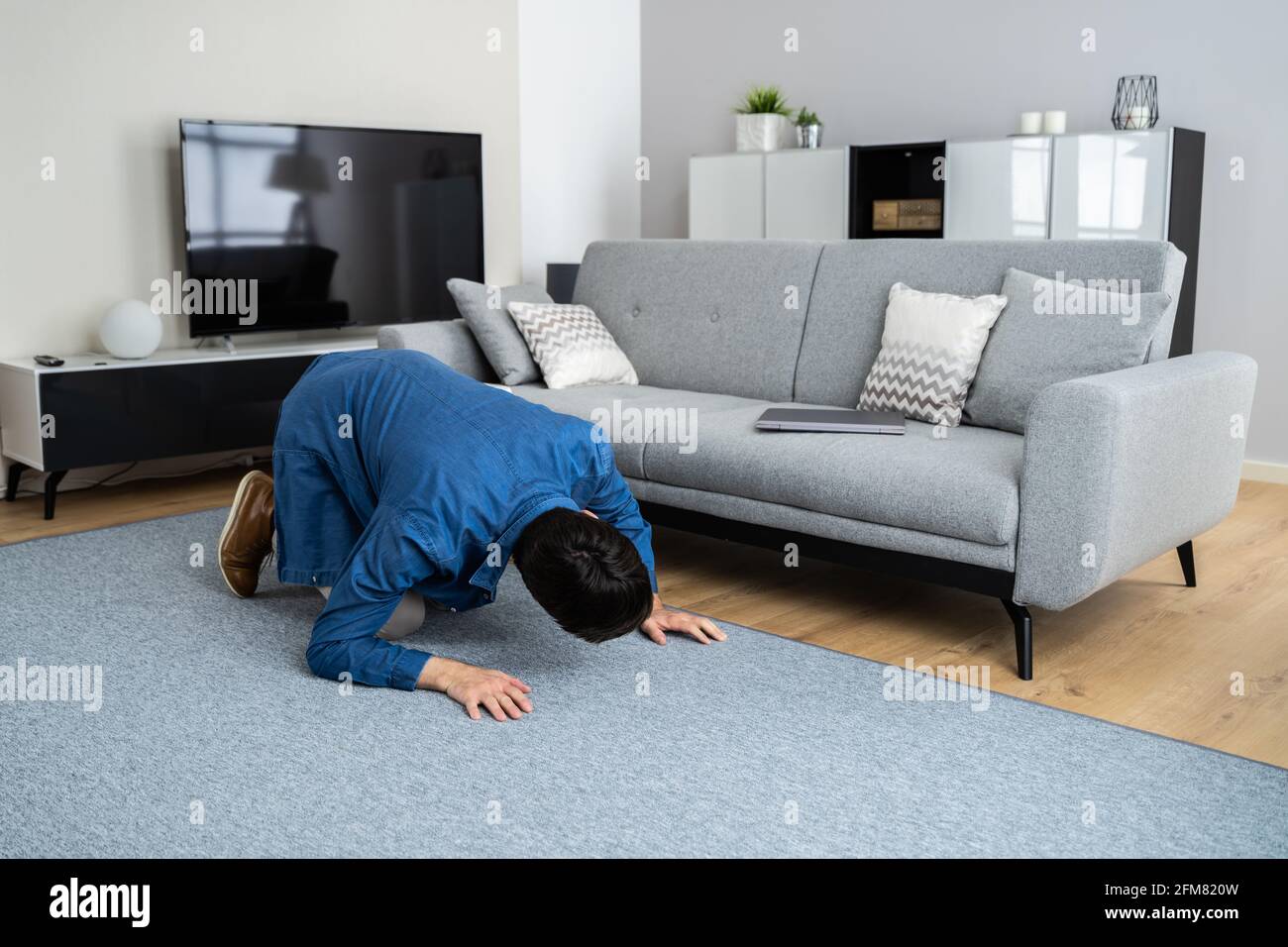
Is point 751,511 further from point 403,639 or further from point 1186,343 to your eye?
point 1186,343

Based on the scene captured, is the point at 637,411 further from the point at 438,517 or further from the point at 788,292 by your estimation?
the point at 438,517

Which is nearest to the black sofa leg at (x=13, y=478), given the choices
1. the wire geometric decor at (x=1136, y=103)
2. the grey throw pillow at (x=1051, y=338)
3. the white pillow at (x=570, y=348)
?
the white pillow at (x=570, y=348)

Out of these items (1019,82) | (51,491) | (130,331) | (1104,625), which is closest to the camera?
(1104,625)

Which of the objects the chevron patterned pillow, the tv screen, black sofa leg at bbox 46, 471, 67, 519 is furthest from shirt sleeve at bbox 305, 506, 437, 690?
the tv screen

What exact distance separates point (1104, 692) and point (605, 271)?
2.35m

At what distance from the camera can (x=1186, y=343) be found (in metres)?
4.62

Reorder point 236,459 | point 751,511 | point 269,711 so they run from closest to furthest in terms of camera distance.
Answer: point 269,711, point 751,511, point 236,459

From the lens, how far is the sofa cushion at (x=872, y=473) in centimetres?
256

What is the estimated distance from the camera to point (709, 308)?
Result: 151 inches

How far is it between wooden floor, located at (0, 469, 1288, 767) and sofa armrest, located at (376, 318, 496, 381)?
828mm

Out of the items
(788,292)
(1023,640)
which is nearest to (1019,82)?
(788,292)

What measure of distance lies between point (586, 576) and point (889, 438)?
118 centimetres

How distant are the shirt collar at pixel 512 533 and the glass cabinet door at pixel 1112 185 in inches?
114
